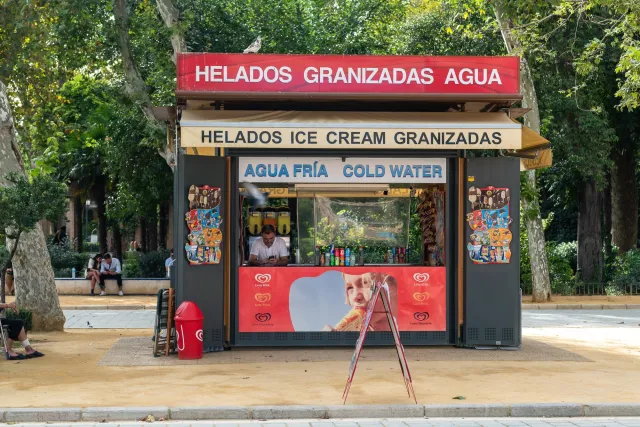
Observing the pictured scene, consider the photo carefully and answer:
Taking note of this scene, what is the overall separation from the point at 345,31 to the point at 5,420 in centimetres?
2605

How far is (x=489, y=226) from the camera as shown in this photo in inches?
539

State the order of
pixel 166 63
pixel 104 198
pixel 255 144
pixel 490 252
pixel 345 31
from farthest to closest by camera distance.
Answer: pixel 104 198 < pixel 345 31 < pixel 166 63 < pixel 490 252 < pixel 255 144

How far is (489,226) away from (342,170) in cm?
240

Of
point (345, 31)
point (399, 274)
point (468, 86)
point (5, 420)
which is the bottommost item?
point (5, 420)

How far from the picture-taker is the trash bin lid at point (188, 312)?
41.1 ft

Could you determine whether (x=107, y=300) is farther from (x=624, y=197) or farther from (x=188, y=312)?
(x=624, y=197)

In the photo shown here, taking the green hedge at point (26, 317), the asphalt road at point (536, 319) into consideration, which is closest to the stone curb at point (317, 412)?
the green hedge at point (26, 317)

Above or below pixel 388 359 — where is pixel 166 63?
above

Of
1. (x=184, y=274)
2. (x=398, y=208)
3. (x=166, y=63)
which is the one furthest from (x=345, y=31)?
(x=184, y=274)

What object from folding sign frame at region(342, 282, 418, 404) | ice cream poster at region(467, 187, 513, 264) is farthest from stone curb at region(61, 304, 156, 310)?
folding sign frame at region(342, 282, 418, 404)

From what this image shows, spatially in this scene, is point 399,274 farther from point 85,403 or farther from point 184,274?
point 85,403

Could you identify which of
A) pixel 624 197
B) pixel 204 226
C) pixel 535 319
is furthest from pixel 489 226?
pixel 624 197

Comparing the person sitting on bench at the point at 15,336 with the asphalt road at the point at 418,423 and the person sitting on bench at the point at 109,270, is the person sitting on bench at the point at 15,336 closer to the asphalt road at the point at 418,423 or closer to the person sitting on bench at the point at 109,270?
the asphalt road at the point at 418,423

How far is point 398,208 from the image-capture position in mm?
14688
